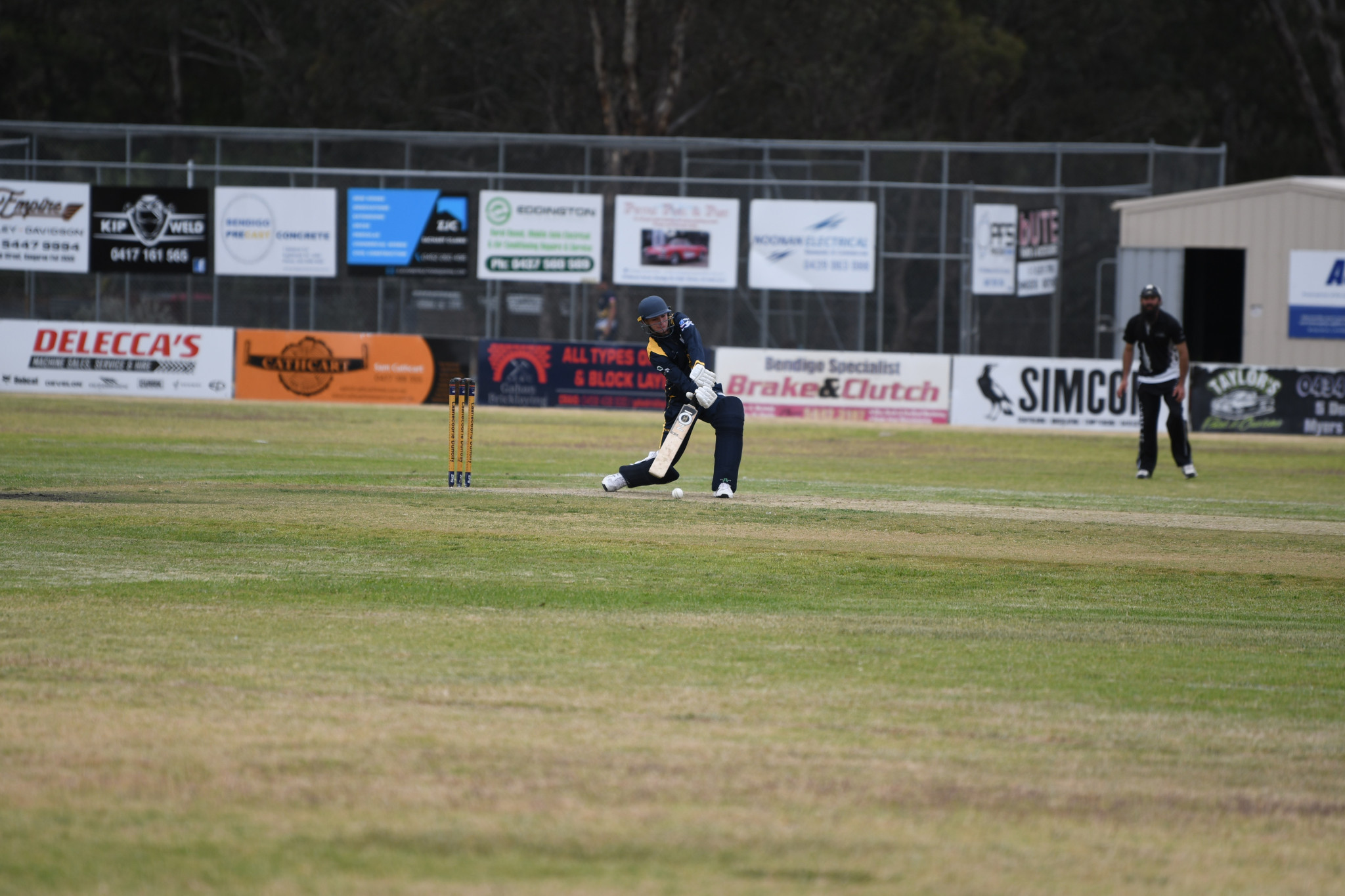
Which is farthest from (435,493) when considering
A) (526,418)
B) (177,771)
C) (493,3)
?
(493,3)

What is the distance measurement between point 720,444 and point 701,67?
1480 inches

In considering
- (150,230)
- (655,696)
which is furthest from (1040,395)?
(655,696)

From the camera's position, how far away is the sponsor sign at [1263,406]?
94.1ft

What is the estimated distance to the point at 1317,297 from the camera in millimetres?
32406

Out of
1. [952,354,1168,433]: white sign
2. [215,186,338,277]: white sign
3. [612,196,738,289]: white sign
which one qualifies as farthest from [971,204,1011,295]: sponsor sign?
[215,186,338,277]: white sign

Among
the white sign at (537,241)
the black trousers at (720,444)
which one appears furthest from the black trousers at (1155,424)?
the white sign at (537,241)

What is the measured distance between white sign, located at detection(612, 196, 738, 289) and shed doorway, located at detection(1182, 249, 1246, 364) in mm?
10212

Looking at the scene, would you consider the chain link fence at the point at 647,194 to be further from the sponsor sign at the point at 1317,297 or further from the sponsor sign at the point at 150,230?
the sponsor sign at the point at 1317,297

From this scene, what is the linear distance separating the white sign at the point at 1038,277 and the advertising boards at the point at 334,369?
12604 millimetres

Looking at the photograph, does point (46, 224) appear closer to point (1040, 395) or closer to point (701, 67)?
point (701, 67)

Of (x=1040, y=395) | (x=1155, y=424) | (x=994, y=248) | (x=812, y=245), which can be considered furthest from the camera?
(x=812, y=245)

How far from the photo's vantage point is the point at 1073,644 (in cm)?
869

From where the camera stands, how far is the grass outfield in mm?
5012

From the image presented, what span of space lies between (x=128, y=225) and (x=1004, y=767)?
33.4 m
